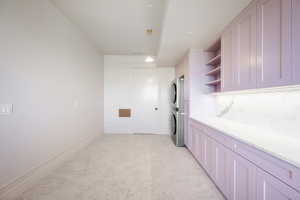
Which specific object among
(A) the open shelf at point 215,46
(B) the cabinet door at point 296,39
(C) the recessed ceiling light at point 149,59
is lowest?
(B) the cabinet door at point 296,39

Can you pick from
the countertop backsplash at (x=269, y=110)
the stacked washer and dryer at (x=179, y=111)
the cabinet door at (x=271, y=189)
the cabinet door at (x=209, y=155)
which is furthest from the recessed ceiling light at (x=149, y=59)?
the cabinet door at (x=271, y=189)

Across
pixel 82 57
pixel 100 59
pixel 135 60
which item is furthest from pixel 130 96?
pixel 82 57

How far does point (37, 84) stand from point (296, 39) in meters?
2.90

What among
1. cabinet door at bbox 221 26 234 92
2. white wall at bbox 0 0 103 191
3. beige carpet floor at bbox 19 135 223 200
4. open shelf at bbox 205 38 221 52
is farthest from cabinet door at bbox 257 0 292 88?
white wall at bbox 0 0 103 191

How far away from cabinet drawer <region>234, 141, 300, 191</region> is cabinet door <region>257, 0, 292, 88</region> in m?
0.65

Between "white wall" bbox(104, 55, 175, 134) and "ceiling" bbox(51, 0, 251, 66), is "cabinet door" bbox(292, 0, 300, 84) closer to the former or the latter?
"ceiling" bbox(51, 0, 251, 66)

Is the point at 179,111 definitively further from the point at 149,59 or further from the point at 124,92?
the point at 124,92

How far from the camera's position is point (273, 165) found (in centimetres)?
96

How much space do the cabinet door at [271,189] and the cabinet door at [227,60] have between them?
123cm

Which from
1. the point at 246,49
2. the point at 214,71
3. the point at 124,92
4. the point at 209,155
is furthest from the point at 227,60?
the point at 124,92

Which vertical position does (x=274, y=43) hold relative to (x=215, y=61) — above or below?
below

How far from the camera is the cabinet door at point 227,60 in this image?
6.46 ft

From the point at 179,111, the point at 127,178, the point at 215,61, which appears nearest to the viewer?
the point at 127,178

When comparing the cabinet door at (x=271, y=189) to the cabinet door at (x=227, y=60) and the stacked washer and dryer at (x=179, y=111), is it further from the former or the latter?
the stacked washer and dryer at (x=179, y=111)
